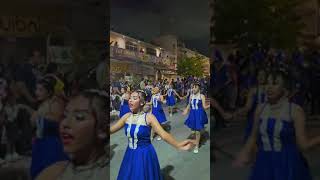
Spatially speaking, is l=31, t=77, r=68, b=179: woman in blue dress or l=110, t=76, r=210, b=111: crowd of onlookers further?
l=31, t=77, r=68, b=179: woman in blue dress

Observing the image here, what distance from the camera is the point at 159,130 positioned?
12.8ft

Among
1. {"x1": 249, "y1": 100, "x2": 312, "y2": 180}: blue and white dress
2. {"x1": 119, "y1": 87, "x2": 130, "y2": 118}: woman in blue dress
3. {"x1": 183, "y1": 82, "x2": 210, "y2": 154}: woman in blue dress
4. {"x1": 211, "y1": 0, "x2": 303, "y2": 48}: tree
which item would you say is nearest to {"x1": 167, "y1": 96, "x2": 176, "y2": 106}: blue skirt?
{"x1": 183, "y1": 82, "x2": 210, "y2": 154}: woman in blue dress

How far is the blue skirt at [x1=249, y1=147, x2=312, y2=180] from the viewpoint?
3936mm

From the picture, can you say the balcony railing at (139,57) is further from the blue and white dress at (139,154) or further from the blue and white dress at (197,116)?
the blue and white dress at (139,154)

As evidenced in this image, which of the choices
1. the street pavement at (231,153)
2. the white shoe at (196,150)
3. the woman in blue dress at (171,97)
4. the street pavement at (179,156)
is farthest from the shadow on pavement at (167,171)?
the woman in blue dress at (171,97)

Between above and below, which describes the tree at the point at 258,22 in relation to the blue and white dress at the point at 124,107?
above

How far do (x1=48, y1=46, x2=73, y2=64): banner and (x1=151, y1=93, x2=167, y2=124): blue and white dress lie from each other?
814 mm

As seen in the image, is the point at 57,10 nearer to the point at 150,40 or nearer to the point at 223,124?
the point at 150,40

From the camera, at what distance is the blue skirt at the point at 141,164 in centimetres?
394

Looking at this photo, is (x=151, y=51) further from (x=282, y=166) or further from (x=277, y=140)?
(x=282, y=166)

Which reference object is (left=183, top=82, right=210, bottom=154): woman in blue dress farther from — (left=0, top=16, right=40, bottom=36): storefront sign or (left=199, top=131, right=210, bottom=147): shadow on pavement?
(left=0, top=16, right=40, bottom=36): storefront sign

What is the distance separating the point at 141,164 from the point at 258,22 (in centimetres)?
151

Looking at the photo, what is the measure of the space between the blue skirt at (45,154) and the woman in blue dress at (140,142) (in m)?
0.57

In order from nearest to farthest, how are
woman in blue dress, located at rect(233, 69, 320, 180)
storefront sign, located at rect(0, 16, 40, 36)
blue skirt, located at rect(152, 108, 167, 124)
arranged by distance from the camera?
1. woman in blue dress, located at rect(233, 69, 320, 180)
2. blue skirt, located at rect(152, 108, 167, 124)
3. storefront sign, located at rect(0, 16, 40, 36)
